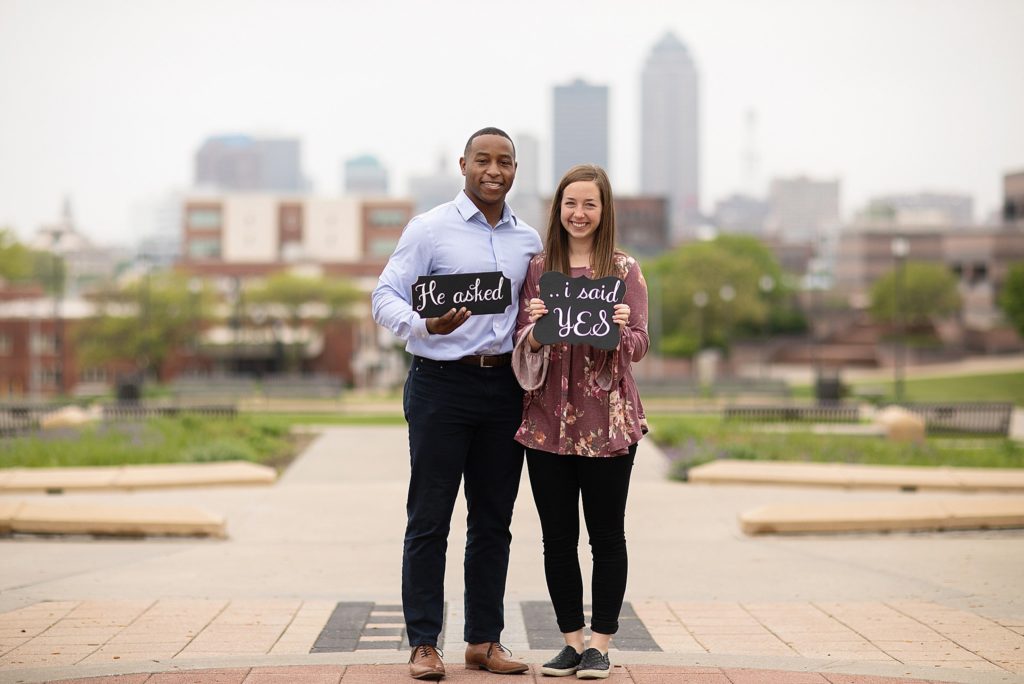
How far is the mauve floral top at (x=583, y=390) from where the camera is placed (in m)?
5.58

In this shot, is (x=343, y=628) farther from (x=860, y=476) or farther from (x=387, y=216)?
(x=387, y=216)

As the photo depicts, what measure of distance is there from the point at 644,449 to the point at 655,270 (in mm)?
79705

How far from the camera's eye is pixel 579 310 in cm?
542

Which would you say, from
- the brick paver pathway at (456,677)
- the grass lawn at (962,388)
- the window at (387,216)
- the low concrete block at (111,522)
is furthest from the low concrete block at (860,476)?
the window at (387,216)

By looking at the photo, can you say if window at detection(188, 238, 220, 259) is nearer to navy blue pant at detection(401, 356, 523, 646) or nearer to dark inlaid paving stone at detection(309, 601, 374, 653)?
dark inlaid paving stone at detection(309, 601, 374, 653)

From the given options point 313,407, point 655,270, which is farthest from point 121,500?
point 655,270

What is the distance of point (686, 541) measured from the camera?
1076 centimetres

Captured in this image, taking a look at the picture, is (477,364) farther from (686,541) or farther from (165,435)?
(165,435)

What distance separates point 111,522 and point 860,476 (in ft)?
26.5

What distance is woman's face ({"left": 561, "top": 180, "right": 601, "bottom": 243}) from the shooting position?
18.4ft

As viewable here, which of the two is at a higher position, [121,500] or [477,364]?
[477,364]

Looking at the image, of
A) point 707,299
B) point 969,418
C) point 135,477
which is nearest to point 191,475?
point 135,477

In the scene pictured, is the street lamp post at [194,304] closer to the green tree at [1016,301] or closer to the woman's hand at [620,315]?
the green tree at [1016,301]

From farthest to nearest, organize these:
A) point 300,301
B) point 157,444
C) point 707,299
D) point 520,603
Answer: point 707,299 → point 300,301 → point 157,444 → point 520,603
